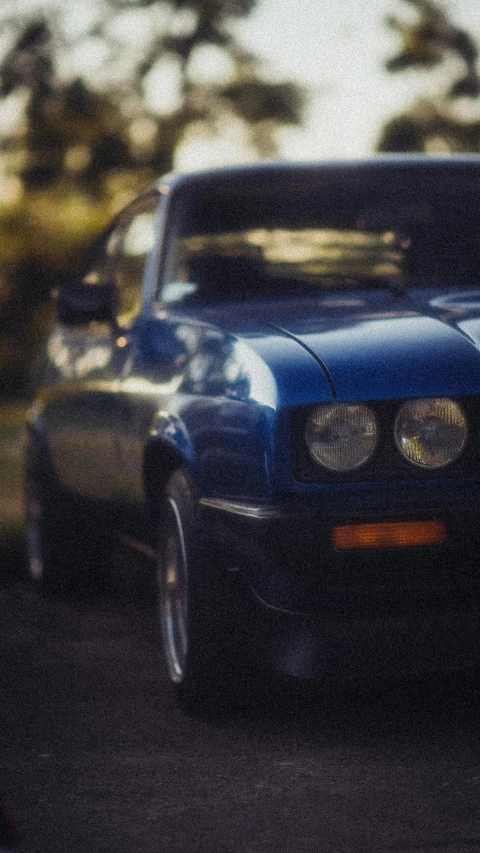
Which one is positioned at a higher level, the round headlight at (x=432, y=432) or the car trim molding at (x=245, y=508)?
the round headlight at (x=432, y=432)

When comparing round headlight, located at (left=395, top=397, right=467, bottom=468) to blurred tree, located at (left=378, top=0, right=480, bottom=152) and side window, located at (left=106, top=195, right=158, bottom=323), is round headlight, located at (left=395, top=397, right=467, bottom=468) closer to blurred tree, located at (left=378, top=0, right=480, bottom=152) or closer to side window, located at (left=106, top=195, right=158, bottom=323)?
side window, located at (left=106, top=195, right=158, bottom=323)

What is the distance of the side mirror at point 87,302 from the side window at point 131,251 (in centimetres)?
7

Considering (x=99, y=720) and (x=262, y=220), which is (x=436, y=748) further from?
(x=262, y=220)

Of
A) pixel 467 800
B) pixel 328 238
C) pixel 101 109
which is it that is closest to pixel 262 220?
pixel 328 238

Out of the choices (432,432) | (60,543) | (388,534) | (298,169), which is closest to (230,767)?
(388,534)

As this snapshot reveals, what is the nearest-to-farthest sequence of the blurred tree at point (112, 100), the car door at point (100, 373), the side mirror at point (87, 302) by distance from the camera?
the car door at point (100, 373), the side mirror at point (87, 302), the blurred tree at point (112, 100)

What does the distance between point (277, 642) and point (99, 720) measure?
737mm

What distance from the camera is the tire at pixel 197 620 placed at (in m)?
4.40

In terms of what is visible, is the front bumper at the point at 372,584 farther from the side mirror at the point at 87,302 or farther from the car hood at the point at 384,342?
the side mirror at the point at 87,302

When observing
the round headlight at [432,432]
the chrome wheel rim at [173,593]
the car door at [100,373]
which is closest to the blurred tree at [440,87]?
the car door at [100,373]

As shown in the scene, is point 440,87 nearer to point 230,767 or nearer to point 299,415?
point 299,415

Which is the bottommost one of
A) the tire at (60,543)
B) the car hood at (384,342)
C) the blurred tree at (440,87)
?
the blurred tree at (440,87)

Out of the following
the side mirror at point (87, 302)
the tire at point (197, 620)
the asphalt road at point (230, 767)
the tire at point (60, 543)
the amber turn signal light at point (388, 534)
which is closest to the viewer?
the asphalt road at point (230, 767)

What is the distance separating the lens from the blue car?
4.14 metres
